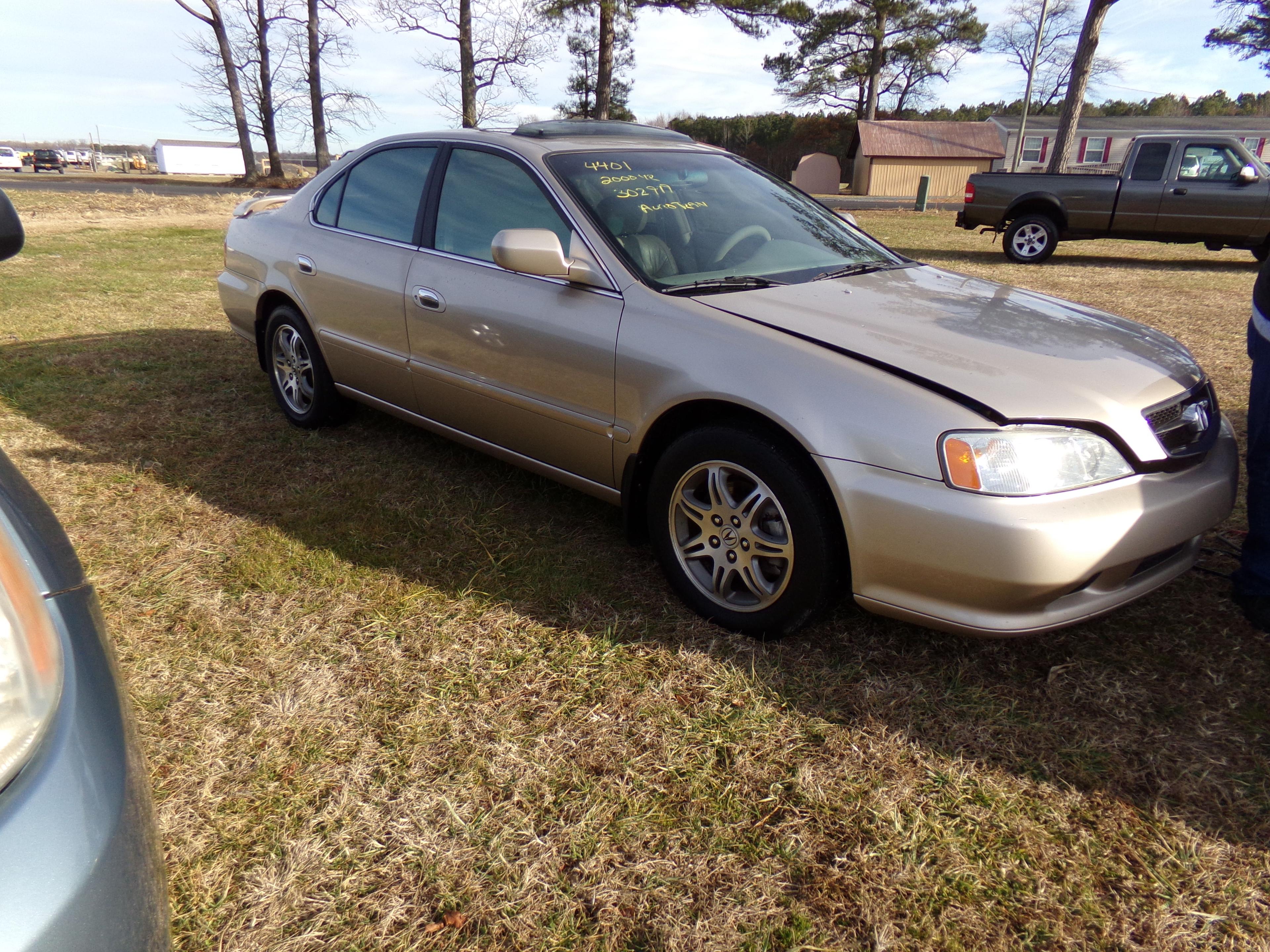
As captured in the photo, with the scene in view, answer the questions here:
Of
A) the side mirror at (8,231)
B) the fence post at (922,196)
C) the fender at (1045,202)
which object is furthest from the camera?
the fence post at (922,196)

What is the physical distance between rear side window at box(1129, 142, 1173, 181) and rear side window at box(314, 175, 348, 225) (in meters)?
11.7

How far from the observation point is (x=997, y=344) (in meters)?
2.52

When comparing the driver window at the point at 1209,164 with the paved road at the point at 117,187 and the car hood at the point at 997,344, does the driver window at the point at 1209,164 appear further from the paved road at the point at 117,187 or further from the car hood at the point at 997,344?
the paved road at the point at 117,187

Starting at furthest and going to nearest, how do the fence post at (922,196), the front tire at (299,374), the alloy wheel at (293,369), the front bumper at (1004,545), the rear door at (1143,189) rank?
the fence post at (922,196) < the rear door at (1143,189) < the alloy wheel at (293,369) < the front tire at (299,374) < the front bumper at (1004,545)

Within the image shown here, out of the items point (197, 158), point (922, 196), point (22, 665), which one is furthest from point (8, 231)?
point (197, 158)

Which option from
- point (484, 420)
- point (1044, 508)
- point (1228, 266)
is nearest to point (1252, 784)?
point (1044, 508)

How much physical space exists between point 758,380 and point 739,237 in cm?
98

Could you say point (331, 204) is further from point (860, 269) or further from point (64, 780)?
point (64, 780)

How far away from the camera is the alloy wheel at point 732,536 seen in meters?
2.57

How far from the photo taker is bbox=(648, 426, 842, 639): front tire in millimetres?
2432

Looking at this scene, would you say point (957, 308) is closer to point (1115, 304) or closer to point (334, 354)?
point (334, 354)

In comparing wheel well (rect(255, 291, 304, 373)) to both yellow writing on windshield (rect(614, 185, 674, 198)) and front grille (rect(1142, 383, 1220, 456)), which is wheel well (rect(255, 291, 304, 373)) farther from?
front grille (rect(1142, 383, 1220, 456))

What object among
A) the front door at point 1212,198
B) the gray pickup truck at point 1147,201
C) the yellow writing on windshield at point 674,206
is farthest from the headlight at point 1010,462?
the front door at point 1212,198

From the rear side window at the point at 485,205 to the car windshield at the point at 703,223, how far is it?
139 millimetres
